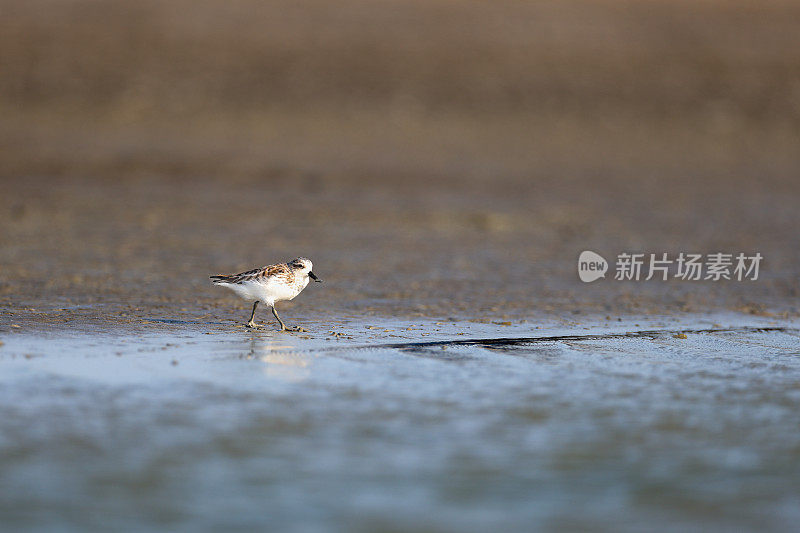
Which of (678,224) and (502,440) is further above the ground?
(678,224)

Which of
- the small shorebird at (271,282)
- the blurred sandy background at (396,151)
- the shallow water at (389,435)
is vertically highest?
the blurred sandy background at (396,151)

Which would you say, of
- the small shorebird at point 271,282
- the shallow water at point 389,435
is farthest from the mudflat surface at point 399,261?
the small shorebird at point 271,282

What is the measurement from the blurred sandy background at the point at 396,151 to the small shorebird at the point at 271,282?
112 cm

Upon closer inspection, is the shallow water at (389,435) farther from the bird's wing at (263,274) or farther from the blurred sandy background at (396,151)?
the blurred sandy background at (396,151)

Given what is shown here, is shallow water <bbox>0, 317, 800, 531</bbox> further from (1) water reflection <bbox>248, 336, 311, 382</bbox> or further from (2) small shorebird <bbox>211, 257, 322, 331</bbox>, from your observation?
(2) small shorebird <bbox>211, 257, 322, 331</bbox>

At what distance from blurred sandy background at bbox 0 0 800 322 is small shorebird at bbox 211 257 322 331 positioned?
1.12 m

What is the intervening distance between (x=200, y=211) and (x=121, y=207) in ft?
4.16

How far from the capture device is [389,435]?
649 cm

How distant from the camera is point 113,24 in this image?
2855 centimetres

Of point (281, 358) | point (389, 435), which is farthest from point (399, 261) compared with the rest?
point (389, 435)

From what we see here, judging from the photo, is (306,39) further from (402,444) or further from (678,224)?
(402,444)

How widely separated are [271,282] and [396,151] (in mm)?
14711

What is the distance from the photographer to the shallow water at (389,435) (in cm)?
527

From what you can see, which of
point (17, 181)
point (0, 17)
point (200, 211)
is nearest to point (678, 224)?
point (200, 211)
